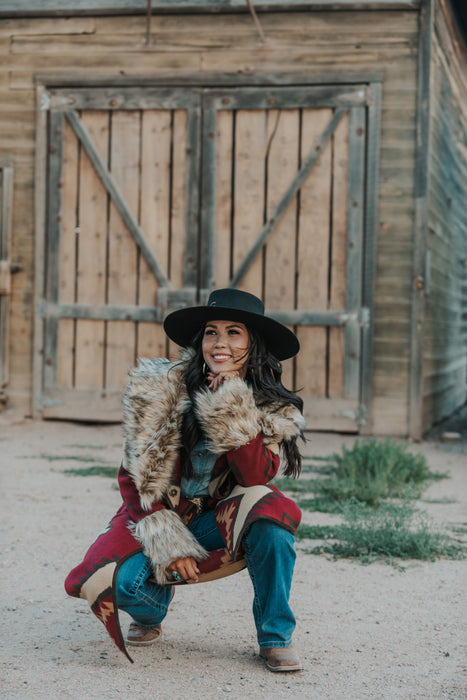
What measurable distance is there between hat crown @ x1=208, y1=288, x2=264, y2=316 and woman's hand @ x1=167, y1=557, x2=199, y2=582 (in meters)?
0.82

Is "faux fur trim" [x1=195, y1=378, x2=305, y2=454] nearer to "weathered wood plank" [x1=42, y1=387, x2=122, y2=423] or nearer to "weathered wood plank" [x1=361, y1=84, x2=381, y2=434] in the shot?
"weathered wood plank" [x1=361, y1=84, x2=381, y2=434]

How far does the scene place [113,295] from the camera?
26.2ft

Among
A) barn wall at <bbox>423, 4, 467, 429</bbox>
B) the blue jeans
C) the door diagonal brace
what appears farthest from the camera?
barn wall at <bbox>423, 4, 467, 429</bbox>

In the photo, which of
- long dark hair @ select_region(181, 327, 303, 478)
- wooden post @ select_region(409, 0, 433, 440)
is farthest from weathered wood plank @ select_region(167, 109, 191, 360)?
long dark hair @ select_region(181, 327, 303, 478)

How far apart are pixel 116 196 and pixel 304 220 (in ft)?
5.63

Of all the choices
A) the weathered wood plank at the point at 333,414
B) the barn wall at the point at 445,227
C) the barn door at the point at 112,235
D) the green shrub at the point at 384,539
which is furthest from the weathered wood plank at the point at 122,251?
the green shrub at the point at 384,539

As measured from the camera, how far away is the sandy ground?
260 cm

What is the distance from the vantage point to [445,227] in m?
9.28

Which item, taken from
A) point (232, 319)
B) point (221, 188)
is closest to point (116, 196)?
point (221, 188)

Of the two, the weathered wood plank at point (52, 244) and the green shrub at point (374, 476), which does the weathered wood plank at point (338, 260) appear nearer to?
the green shrub at point (374, 476)

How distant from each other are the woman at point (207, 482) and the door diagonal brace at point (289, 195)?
4.73 meters

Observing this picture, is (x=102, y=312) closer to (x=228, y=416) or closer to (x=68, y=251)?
(x=68, y=251)

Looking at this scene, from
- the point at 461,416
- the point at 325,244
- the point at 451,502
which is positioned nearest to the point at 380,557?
the point at 451,502

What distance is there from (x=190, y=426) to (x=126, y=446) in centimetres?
22
